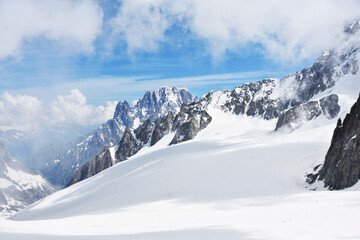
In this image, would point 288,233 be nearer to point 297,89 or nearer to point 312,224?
point 312,224

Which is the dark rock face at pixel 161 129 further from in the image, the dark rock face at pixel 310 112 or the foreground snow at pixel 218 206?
the foreground snow at pixel 218 206

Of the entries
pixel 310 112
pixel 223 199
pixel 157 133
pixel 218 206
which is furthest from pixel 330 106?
pixel 218 206

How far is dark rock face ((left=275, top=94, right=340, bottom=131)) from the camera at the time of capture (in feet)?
385

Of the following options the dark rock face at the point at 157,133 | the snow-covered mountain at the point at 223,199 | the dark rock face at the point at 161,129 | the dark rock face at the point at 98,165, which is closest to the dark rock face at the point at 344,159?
the snow-covered mountain at the point at 223,199

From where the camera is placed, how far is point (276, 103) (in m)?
166

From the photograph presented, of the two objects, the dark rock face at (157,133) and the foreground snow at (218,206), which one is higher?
the dark rock face at (157,133)

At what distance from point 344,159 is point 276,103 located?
14012 centimetres

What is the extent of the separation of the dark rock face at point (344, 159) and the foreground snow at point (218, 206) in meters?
3.34

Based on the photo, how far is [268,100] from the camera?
563 feet

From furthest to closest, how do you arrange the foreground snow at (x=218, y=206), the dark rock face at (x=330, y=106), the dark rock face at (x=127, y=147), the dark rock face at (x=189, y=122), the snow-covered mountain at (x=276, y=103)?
the dark rock face at (x=127, y=147), the dark rock face at (x=189, y=122), the snow-covered mountain at (x=276, y=103), the dark rock face at (x=330, y=106), the foreground snow at (x=218, y=206)

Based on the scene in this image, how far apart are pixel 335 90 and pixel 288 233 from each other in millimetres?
143951

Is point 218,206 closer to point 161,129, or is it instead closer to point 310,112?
point 310,112

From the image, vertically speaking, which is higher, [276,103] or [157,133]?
[276,103]

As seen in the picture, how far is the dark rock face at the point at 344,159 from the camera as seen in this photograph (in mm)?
30894
